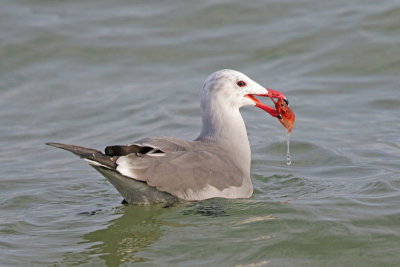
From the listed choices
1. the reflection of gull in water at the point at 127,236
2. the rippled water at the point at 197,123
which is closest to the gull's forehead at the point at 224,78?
the rippled water at the point at 197,123

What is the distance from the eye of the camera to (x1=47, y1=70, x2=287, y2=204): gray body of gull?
6.07 m

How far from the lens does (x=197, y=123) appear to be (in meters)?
10.2

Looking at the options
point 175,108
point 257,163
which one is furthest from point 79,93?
point 257,163

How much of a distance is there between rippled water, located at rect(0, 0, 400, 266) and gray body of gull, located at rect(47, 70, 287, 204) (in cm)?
17

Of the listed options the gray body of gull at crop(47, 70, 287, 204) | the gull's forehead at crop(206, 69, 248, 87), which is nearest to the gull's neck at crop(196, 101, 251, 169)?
the gray body of gull at crop(47, 70, 287, 204)

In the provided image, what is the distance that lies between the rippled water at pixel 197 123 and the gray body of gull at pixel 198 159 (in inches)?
6.6

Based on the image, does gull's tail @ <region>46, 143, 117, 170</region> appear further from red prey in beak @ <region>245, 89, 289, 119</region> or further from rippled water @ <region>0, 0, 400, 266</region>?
red prey in beak @ <region>245, 89, 289, 119</region>

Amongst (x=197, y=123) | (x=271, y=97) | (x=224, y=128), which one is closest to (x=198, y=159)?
(x=224, y=128)

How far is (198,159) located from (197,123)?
368 cm

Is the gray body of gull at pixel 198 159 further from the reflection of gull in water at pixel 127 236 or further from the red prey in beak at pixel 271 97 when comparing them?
the reflection of gull in water at pixel 127 236

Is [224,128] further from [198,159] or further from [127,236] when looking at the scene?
[127,236]

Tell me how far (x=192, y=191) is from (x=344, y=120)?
153 inches

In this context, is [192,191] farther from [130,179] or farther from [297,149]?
[297,149]

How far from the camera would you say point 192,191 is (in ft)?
21.2
